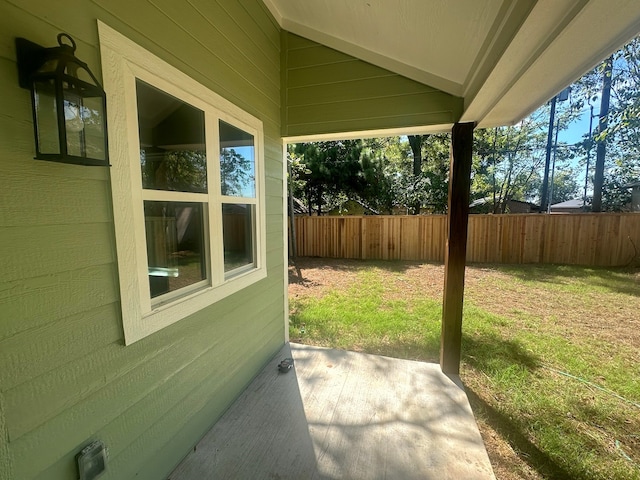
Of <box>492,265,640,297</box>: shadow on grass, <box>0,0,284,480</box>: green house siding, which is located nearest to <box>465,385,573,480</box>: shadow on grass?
<box>0,0,284,480</box>: green house siding

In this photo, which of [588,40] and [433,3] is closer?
[588,40]

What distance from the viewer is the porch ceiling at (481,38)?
0.98 meters

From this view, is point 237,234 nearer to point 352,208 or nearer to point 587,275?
point 587,275

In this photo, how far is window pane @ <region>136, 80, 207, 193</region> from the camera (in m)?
1.32

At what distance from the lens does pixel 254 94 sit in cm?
216

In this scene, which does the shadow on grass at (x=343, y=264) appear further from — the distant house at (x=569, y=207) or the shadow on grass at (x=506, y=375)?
the distant house at (x=569, y=207)

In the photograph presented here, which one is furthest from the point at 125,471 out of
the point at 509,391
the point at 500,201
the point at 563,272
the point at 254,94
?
the point at 500,201

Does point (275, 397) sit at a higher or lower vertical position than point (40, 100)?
lower

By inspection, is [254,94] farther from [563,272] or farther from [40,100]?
[563,272]

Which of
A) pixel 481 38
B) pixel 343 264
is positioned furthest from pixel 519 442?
pixel 343 264

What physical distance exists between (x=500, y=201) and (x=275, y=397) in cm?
1180

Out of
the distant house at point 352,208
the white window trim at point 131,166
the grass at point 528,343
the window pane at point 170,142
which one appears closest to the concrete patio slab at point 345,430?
the grass at point 528,343

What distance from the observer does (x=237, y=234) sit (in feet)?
6.91

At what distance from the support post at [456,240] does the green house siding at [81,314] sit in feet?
5.92
